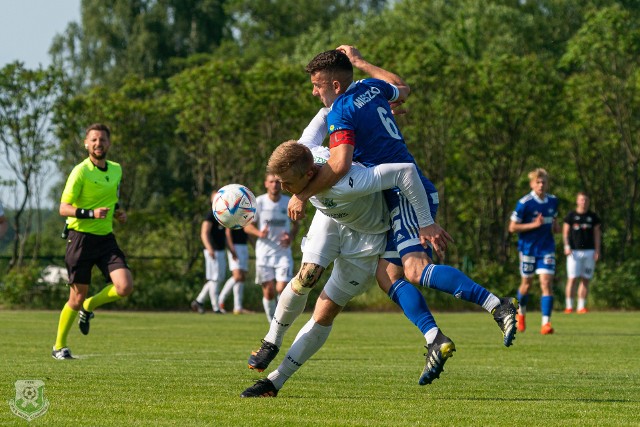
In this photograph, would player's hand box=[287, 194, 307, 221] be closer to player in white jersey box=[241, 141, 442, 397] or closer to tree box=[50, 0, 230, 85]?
player in white jersey box=[241, 141, 442, 397]

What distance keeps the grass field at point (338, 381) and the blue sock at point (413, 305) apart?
1.68ft

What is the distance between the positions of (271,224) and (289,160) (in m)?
12.1

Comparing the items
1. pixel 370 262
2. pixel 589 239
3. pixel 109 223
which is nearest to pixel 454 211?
pixel 589 239

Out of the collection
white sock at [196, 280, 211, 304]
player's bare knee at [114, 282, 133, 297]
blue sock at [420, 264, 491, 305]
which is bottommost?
white sock at [196, 280, 211, 304]

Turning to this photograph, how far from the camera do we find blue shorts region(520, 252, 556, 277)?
17422 millimetres

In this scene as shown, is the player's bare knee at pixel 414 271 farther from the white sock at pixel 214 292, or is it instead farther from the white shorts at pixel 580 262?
the white shorts at pixel 580 262

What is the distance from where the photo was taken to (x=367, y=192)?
24.0 ft

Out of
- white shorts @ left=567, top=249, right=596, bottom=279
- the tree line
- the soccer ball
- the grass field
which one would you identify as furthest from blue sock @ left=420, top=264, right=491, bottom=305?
the tree line

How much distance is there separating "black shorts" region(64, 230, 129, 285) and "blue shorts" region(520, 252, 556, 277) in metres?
7.71

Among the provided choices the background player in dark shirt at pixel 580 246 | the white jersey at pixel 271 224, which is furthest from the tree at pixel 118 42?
the white jersey at pixel 271 224

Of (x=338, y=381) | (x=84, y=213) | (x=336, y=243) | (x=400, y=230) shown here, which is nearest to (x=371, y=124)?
(x=400, y=230)

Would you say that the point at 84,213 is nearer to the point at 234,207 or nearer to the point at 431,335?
the point at 234,207

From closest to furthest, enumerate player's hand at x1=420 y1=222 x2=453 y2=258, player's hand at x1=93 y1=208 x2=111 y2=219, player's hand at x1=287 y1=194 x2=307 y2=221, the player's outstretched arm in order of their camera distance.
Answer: player's hand at x1=420 y1=222 x2=453 y2=258
player's hand at x1=287 y1=194 x2=307 y2=221
the player's outstretched arm
player's hand at x1=93 y1=208 x2=111 y2=219

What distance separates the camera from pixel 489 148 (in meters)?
30.2
